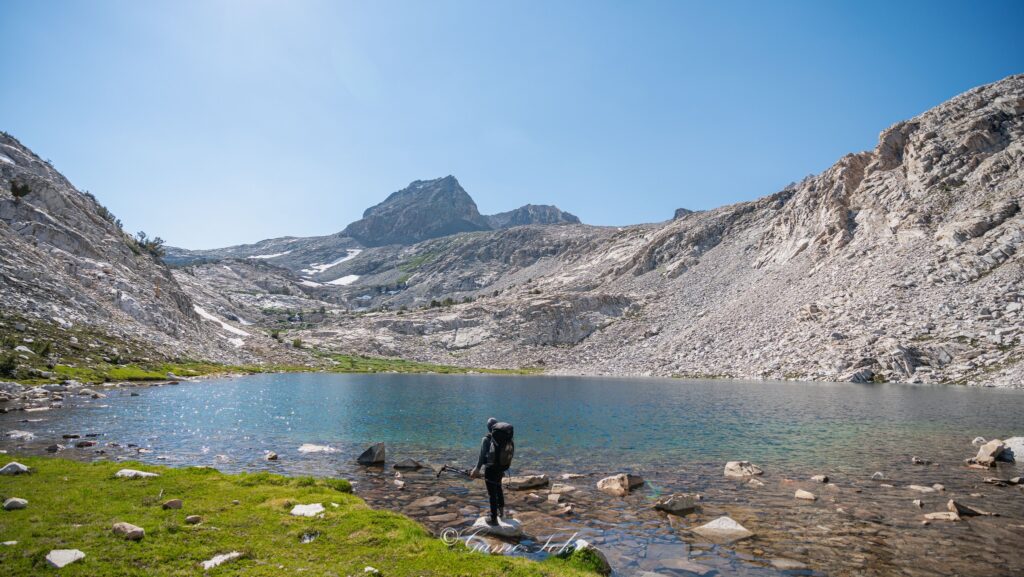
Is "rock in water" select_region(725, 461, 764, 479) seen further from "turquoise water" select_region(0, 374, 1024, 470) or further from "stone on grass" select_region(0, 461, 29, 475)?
"stone on grass" select_region(0, 461, 29, 475)

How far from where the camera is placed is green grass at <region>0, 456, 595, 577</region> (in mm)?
9234

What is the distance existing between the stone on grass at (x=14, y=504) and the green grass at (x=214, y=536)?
209 millimetres

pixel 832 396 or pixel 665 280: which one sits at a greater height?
pixel 665 280

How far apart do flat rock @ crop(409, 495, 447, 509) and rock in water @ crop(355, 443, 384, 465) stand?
670 cm

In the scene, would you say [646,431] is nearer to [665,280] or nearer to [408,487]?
[408,487]

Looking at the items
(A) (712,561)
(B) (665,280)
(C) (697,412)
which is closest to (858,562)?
(A) (712,561)

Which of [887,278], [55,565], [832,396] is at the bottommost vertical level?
[832,396]

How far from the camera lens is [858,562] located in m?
11.4

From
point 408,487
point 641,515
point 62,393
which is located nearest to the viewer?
point 641,515

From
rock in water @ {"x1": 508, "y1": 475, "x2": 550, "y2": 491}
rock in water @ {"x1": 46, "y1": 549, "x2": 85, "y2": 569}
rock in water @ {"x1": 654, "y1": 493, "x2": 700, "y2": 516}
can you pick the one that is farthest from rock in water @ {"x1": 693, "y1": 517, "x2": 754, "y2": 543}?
rock in water @ {"x1": 46, "y1": 549, "x2": 85, "y2": 569}

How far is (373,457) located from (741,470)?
17.0 m

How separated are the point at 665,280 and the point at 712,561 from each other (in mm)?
156744

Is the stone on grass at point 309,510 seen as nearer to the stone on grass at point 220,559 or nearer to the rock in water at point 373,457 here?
the stone on grass at point 220,559

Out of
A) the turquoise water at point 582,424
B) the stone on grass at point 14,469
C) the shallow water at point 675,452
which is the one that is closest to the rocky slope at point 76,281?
the turquoise water at point 582,424
